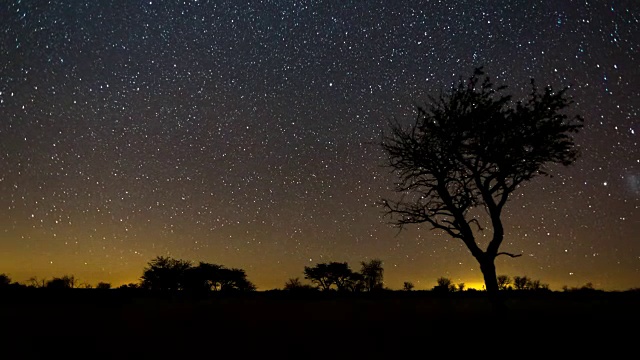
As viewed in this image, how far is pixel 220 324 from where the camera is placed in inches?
600

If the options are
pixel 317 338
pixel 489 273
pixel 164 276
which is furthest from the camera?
pixel 164 276


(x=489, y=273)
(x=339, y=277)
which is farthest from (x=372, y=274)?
(x=489, y=273)

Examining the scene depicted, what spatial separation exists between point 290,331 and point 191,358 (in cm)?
472

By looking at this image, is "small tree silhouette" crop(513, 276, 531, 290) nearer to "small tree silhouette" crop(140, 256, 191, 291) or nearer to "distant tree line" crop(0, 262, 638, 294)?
"distant tree line" crop(0, 262, 638, 294)

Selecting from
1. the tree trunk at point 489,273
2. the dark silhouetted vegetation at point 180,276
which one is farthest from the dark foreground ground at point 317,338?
the dark silhouetted vegetation at point 180,276

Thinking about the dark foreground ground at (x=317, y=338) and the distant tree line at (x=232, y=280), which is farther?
the distant tree line at (x=232, y=280)

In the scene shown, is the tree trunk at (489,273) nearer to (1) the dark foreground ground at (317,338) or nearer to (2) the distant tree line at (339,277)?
(1) the dark foreground ground at (317,338)

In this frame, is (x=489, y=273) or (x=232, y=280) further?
(x=232, y=280)

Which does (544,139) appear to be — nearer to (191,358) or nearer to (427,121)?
(427,121)

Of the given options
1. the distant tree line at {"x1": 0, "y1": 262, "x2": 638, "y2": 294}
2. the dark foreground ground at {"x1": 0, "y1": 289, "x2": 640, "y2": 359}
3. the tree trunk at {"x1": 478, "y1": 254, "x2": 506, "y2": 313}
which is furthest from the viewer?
the distant tree line at {"x1": 0, "y1": 262, "x2": 638, "y2": 294}

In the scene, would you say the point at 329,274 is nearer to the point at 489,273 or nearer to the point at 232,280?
the point at 232,280

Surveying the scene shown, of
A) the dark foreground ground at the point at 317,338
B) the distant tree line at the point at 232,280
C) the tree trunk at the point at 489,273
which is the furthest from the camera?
the distant tree line at the point at 232,280

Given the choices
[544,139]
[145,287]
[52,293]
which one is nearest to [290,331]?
[544,139]

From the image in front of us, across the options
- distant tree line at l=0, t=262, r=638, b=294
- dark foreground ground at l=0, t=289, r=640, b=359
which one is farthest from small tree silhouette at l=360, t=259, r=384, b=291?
dark foreground ground at l=0, t=289, r=640, b=359
